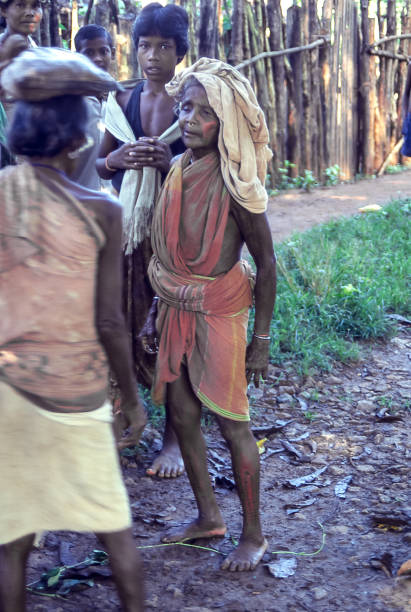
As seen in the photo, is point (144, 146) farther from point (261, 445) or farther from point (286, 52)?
point (286, 52)

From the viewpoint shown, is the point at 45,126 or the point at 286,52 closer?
the point at 45,126

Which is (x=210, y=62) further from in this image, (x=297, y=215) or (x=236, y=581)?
(x=297, y=215)

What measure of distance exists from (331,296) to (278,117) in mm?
4130

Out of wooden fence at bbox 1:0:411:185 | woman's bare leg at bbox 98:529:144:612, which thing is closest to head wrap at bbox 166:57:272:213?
woman's bare leg at bbox 98:529:144:612

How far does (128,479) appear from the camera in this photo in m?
→ 3.53

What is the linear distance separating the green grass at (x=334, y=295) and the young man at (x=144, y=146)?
148 cm

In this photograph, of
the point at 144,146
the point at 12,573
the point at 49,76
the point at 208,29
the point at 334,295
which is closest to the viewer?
the point at 49,76

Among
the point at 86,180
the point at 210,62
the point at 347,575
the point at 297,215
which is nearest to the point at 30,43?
the point at 86,180

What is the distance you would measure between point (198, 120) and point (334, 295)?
306 centimetres

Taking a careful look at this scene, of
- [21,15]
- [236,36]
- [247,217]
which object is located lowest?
[247,217]

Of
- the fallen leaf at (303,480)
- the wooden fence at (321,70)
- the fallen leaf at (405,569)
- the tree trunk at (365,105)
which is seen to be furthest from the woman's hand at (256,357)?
the tree trunk at (365,105)

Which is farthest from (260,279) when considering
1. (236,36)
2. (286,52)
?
(286,52)

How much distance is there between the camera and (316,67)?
9359 mm

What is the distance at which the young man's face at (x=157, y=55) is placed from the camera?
130 inches
